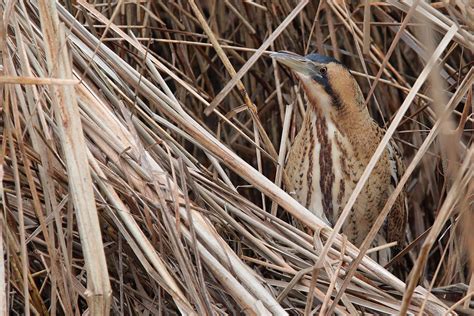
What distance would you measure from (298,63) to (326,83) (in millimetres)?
126

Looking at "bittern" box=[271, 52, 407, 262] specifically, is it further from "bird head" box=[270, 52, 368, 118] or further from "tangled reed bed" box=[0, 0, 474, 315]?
"tangled reed bed" box=[0, 0, 474, 315]

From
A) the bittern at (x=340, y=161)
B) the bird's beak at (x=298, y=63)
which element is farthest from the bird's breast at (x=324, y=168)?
the bird's beak at (x=298, y=63)

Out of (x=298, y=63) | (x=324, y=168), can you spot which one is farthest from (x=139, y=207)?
(x=324, y=168)

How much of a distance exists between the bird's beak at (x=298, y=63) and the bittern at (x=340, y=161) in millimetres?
95

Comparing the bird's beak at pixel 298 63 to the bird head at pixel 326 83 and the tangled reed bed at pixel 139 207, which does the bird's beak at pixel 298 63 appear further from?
the tangled reed bed at pixel 139 207

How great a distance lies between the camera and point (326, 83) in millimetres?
2307

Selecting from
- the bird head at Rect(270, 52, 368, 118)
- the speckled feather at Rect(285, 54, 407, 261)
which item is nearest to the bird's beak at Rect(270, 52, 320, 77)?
the bird head at Rect(270, 52, 368, 118)

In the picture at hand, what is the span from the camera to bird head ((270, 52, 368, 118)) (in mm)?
2225

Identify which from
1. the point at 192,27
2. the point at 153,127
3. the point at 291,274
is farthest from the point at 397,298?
the point at 192,27

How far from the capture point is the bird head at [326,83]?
87.6 inches

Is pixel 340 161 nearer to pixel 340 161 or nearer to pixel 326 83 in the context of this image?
pixel 340 161

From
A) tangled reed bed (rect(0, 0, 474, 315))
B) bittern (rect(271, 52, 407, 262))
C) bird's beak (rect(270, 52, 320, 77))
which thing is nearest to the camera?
tangled reed bed (rect(0, 0, 474, 315))

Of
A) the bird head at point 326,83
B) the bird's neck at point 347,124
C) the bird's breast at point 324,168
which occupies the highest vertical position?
the bird head at point 326,83

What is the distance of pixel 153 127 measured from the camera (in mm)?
1947
